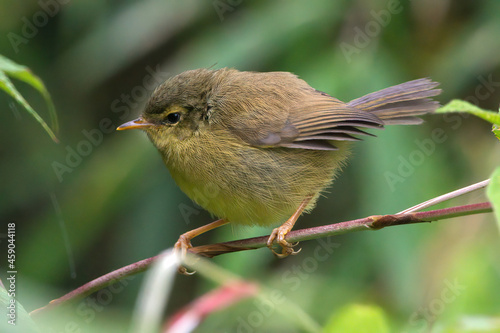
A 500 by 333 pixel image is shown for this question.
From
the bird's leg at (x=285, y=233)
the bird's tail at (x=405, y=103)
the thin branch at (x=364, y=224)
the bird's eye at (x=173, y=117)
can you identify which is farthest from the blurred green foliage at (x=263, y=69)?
the thin branch at (x=364, y=224)

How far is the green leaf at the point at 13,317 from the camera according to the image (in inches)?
42.0

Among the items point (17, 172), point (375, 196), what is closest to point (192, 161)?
point (375, 196)

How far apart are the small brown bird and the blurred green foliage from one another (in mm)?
442

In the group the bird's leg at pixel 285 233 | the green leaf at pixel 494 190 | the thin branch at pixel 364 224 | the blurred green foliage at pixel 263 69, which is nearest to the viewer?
the green leaf at pixel 494 190

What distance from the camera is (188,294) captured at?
5688 millimetres

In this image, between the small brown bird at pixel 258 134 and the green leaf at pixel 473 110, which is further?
the small brown bird at pixel 258 134

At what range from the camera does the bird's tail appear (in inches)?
130

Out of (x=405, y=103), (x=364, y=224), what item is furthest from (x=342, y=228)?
(x=405, y=103)

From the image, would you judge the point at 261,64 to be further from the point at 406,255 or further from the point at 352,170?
the point at 406,255

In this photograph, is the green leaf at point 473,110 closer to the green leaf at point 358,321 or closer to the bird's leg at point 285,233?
the green leaf at point 358,321

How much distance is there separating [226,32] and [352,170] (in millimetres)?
1363

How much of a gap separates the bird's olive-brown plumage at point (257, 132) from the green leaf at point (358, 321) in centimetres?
184

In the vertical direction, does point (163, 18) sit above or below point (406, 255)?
above

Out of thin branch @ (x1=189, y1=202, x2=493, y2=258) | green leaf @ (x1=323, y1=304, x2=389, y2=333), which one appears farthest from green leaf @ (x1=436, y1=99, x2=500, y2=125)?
green leaf @ (x1=323, y1=304, x2=389, y2=333)
